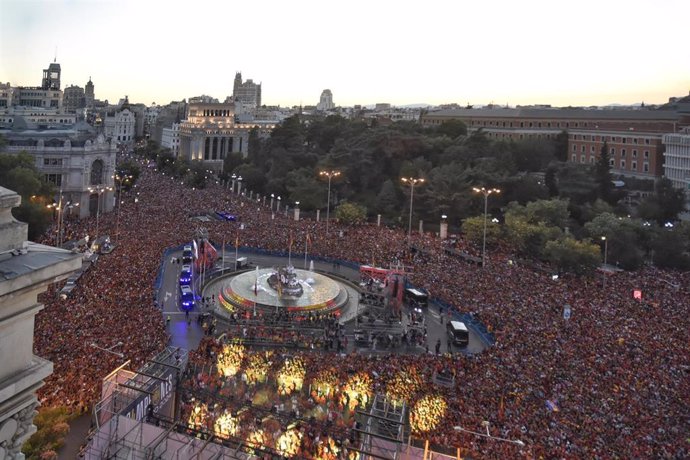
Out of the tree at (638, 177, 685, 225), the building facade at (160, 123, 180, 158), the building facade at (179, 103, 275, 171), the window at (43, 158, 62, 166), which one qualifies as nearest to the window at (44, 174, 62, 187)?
the window at (43, 158, 62, 166)

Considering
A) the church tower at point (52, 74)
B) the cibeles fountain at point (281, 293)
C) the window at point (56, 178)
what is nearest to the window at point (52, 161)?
the window at point (56, 178)

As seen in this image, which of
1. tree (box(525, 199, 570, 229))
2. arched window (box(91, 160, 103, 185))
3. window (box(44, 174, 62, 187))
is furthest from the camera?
arched window (box(91, 160, 103, 185))

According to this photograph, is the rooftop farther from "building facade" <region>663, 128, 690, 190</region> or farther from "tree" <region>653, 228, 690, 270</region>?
"tree" <region>653, 228, 690, 270</region>

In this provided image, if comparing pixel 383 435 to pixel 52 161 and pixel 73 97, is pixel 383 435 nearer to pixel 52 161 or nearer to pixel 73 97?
pixel 52 161

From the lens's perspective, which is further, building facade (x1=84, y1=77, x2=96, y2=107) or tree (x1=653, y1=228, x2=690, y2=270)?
building facade (x1=84, y1=77, x2=96, y2=107)

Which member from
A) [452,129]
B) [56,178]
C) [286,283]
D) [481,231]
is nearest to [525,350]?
[286,283]
